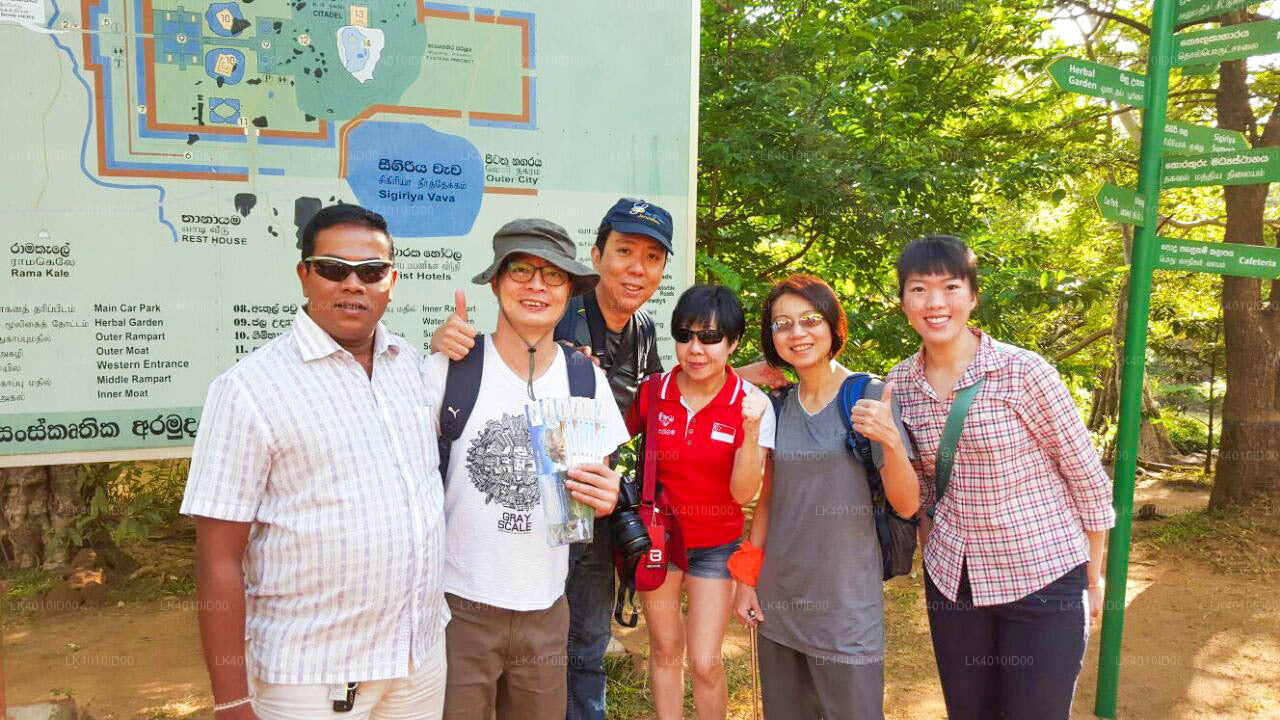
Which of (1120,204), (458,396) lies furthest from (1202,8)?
(458,396)

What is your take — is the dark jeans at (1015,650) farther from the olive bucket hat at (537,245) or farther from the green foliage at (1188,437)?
the green foliage at (1188,437)

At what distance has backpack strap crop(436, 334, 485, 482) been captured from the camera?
2.46 metres

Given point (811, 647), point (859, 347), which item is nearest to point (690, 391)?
point (811, 647)

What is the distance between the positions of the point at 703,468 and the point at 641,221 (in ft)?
3.35

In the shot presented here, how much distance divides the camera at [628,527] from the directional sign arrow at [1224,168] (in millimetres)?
3523

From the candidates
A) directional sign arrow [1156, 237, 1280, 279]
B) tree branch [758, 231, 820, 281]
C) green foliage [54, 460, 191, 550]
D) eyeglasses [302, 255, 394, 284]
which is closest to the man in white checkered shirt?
eyeglasses [302, 255, 394, 284]

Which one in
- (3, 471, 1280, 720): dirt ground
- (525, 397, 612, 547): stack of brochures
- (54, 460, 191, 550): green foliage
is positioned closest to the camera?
(525, 397, 612, 547): stack of brochures

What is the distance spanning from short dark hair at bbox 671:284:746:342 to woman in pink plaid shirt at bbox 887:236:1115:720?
648mm

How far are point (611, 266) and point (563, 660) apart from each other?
60.2 inches

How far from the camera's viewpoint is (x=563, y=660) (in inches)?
104

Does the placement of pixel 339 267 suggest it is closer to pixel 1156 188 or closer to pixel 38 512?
pixel 1156 188

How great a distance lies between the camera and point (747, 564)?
10.1ft

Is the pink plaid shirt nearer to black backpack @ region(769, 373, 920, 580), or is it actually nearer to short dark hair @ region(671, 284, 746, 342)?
black backpack @ region(769, 373, 920, 580)

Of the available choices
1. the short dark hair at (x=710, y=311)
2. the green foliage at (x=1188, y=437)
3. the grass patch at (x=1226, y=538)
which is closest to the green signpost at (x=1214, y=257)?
the short dark hair at (x=710, y=311)
